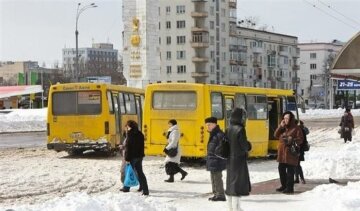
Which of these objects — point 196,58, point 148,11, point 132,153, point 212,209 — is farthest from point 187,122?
point 196,58

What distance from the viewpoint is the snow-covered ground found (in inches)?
398

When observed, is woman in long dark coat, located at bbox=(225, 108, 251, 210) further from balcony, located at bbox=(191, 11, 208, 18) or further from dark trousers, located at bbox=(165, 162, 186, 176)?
balcony, located at bbox=(191, 11, 208, 18)

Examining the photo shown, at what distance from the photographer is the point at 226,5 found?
11381 cm

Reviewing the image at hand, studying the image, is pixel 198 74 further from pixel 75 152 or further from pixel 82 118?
pixel 82 118

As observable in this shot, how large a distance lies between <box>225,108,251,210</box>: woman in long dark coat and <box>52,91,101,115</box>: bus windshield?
12.3 m

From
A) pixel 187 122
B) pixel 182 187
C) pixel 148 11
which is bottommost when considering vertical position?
pixel 182 187

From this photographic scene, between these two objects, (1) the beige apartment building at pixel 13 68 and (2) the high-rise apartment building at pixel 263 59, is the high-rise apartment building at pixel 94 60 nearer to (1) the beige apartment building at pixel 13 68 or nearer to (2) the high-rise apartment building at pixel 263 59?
(1) the beige apartment building at pixel 13 68

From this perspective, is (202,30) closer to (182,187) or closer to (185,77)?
(185,77)

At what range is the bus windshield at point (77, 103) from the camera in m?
22.6

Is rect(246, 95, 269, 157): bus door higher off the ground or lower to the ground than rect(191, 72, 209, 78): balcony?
lower

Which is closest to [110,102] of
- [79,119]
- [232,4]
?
[79,119]

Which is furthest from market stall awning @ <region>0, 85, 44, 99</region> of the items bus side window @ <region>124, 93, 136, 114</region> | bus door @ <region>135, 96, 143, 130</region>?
bus side window @ <region>124, 93, 136, 114</region>

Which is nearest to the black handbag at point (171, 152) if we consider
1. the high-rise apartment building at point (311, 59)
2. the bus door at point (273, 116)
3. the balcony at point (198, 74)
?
the bus door at point (273, 116)

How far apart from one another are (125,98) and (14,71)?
16629cm
